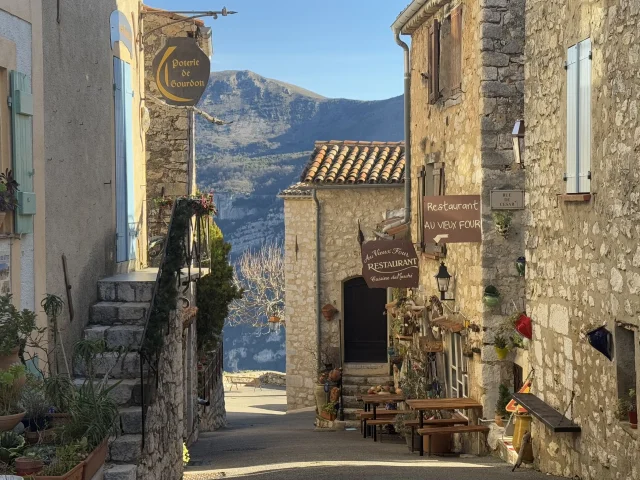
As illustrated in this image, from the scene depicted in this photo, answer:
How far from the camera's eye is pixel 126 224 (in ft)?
39.2

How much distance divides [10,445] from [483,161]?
25.9 feet

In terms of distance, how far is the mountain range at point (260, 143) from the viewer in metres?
78.5

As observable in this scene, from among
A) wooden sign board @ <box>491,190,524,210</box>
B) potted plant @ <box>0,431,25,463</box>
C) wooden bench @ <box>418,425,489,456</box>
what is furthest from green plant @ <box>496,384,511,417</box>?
potted plant @ <box>0,431,25,463</box>

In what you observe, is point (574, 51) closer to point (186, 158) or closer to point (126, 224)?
point (126, 224)

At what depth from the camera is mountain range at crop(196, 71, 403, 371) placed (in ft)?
258

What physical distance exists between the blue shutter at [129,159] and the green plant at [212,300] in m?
5.65

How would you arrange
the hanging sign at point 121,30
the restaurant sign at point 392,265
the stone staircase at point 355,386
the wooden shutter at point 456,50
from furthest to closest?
1. the stone staircase at point 355,386
2. the restaurant sign at point 392,265
3. the wooden shutter at point 456,50
4. the hanging sign at point 121,30

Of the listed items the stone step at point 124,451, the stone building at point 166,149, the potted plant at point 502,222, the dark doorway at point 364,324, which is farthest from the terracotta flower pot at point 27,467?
the dark doorway at point 364,324

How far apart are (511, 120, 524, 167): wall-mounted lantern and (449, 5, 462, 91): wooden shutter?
193 centimetres

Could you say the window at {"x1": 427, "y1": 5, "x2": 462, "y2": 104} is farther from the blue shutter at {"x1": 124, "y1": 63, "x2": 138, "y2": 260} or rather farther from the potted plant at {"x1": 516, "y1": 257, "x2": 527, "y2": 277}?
the blue shutter at {"x1": 124, "y1": 63, "x2": 138, "y2": 260}

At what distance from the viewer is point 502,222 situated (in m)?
12.6

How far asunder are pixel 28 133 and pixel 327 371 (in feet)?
48.8

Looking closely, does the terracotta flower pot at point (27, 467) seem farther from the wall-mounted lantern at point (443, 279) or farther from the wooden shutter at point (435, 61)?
the wooden shutter at point (435, 61)

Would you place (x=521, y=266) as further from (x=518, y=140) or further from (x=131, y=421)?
(x=131, y=421)
